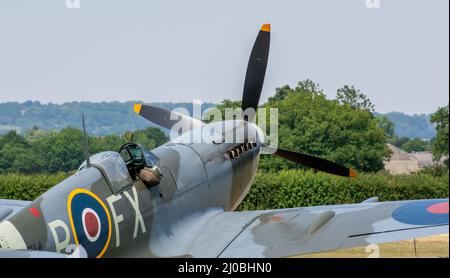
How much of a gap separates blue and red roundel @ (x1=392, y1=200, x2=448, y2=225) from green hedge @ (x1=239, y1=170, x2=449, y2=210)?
1012 cm

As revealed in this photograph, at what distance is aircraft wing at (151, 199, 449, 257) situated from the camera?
652 centimetres

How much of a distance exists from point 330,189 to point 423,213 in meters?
10.6

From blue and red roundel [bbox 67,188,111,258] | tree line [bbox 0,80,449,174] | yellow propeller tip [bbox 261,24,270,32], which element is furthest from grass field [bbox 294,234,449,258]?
tree line [bbox 0,80,449,174]

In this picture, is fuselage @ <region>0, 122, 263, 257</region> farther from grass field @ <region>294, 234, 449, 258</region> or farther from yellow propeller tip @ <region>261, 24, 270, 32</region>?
grass field @ <region>294, 234, 449, 258</region>

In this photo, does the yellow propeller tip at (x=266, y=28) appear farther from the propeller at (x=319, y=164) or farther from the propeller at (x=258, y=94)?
the propeller at (x=319, y=164)

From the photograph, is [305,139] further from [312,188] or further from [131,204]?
[131,204]

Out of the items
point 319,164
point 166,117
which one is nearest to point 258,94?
point 319,164

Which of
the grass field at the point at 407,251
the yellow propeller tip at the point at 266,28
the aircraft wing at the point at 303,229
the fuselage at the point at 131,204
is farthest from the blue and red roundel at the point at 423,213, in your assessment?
the grass field at the point at 407,251

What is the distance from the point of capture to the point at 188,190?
26.1 ft

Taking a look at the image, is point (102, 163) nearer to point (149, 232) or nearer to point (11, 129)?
point (149, 232)

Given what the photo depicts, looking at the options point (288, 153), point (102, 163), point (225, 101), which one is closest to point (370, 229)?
point (102, 163)

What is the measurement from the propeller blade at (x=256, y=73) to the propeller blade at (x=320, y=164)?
0.94 metres

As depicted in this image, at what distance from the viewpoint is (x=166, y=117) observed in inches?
459

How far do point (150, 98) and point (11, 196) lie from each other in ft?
13.4
